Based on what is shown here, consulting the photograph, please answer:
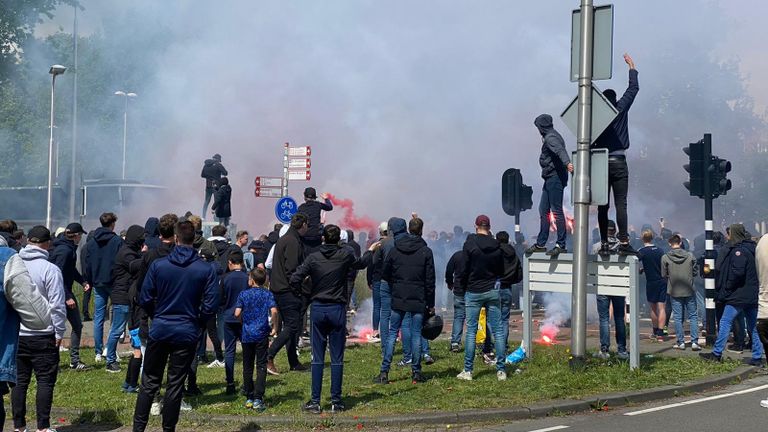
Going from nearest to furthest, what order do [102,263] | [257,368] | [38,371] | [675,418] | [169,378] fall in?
1. [169,378]
2. [38,371]
3. [675,418]
4. [257,368]
5. [102,263]

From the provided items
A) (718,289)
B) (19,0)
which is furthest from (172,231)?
(19,0)

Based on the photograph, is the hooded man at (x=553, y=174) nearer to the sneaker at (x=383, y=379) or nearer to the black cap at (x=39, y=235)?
the sneaker at (x=383, y=379)

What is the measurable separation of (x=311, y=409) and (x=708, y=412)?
3641 mm

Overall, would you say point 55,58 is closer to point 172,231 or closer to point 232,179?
point 232,179

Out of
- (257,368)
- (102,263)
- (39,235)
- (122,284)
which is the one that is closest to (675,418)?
(257,368)

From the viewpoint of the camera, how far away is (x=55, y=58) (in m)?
36.7

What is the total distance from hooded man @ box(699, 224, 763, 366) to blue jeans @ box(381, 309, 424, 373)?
425cm

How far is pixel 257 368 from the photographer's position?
825cm

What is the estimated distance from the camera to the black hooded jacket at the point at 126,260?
9875 millimetres

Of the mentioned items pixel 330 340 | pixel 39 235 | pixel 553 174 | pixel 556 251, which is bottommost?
pixel 330 340

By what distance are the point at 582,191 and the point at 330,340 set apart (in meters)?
3.62

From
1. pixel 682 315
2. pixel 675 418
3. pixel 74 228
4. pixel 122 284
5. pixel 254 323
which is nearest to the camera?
pixel 675 418

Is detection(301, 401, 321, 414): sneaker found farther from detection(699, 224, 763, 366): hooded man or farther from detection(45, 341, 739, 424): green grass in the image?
detection(699, 224, 763, 366): hooded man

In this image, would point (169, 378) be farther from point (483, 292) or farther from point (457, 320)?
point (457, 320)
